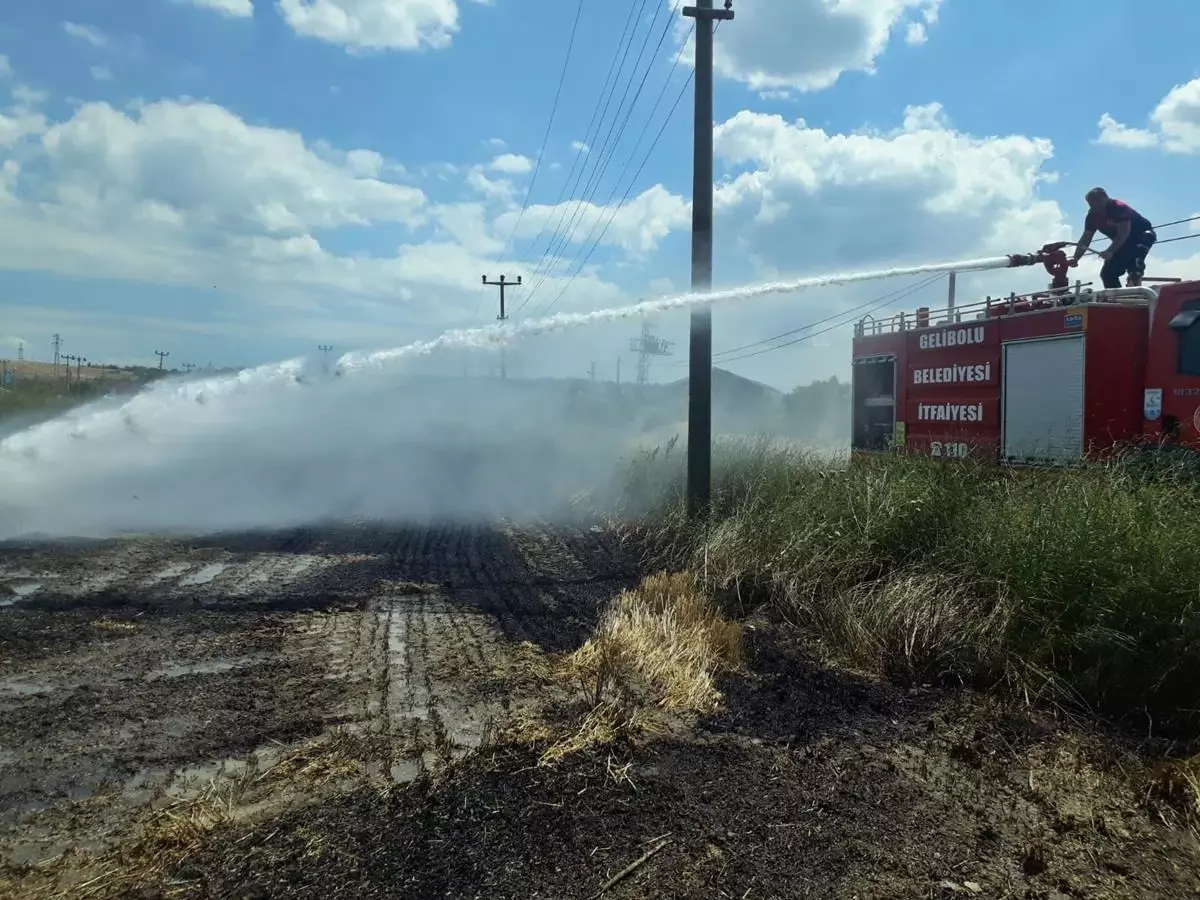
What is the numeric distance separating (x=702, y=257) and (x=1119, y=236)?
5054mm

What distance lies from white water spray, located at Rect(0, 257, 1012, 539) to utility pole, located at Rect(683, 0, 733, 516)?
492mm

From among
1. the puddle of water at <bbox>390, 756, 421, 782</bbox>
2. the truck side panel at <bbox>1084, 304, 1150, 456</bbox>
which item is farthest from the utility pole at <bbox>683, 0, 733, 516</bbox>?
the puddle of water at <bbox>390, 756, 421, 782</bbox>

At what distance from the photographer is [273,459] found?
18.8 m

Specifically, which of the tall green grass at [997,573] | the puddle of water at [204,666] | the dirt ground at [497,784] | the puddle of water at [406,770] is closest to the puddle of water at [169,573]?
the dirt ground at [497,784]

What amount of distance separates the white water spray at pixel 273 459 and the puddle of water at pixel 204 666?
684 cm

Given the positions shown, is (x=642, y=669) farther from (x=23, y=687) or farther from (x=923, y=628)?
(x=23, y=687)

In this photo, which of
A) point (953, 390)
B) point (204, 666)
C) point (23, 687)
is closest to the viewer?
point (23, 687)

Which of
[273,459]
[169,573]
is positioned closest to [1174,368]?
[169,573]

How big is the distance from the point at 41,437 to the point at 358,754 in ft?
40.0

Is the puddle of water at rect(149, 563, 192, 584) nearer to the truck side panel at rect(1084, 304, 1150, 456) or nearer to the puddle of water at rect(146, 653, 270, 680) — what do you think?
the puddle of water at rect(146, 653, 270, 680)

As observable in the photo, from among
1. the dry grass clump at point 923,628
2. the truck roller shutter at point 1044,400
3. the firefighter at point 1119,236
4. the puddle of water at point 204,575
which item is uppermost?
the firefighter at point 1119,236

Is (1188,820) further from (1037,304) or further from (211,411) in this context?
(211,411)

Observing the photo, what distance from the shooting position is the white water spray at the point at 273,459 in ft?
44.9

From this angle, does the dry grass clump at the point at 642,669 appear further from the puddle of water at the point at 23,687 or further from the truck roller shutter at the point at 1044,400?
the truck roller shutter at the point at 1044,400
